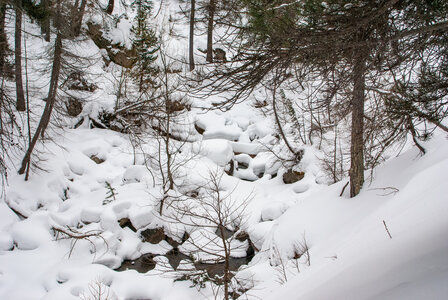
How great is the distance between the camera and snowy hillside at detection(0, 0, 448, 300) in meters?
3.27

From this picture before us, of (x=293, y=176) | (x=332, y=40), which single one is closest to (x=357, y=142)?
(x=332, y=40)

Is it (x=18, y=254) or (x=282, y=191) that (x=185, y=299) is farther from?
(x=282, y=191)

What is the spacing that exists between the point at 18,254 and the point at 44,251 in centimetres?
66

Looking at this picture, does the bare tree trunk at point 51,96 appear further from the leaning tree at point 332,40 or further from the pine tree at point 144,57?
the leaning tree at point 332,40

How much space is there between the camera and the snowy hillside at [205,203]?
3270 millimetres

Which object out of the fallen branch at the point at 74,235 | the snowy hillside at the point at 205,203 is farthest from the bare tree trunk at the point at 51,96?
the fallen branch at the point at 74,235

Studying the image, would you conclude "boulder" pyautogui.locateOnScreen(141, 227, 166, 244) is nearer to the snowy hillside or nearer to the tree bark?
the snowy hillside

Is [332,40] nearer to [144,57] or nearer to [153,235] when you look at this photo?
[153,235]

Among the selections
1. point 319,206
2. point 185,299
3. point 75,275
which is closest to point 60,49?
point 75,275

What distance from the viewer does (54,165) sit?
12.2 meters

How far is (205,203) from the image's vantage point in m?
5.39

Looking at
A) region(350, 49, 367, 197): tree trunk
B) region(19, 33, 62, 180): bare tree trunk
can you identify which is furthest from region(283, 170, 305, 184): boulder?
region(19, 33, 62, 180): bare tree trunk

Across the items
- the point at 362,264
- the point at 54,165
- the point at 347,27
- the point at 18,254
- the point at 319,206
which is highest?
the point at 54,165

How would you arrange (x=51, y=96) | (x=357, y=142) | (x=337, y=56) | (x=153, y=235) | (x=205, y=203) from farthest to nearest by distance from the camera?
(x=153, y=235), (x=51, y=96), (x=357, y=142), (x=205, y=203), (x=337, y=56)
